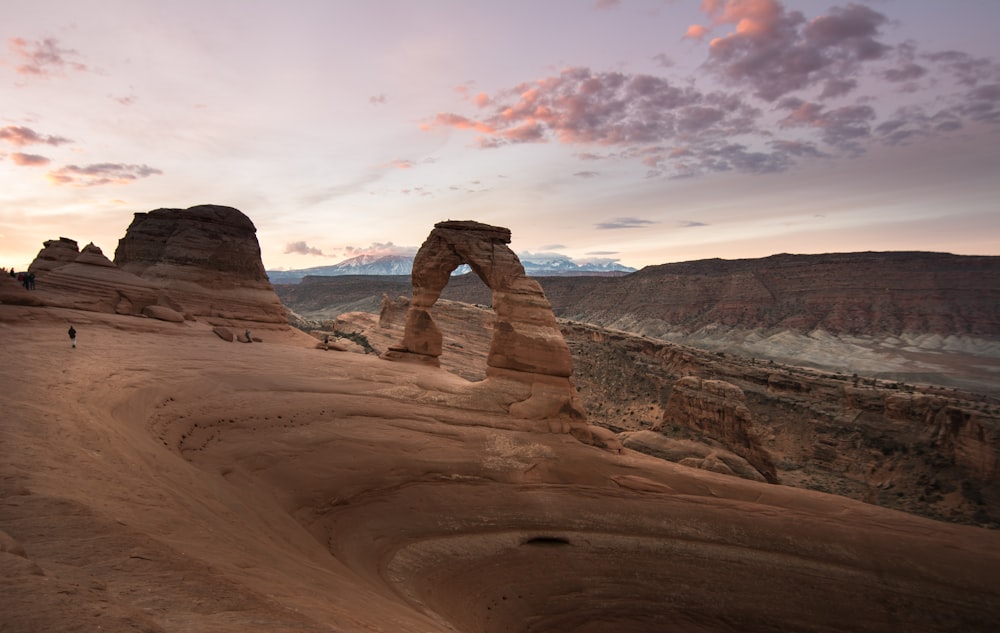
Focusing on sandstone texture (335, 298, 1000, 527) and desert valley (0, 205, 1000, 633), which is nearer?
desert valley (0, 205, 1000, 633)

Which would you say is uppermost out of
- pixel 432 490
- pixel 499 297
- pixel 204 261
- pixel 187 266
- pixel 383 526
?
pixel 204 261

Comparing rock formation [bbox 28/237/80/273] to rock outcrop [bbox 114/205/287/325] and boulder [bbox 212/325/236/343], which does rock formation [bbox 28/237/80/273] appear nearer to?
rock outcrop [bbox 114/205/287/325]

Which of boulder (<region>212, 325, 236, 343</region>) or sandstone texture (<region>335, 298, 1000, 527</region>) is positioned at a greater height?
boulder (<region>212, 325, 236, 343</region>)

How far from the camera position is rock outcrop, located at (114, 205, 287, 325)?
32719mm

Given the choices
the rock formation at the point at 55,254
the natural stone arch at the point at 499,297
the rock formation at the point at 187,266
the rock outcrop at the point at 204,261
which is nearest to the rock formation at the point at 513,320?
the natural stone arch at the point at 499,297

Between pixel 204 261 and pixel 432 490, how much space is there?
30853 millimetres

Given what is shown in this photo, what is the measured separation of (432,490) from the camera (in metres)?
11.8

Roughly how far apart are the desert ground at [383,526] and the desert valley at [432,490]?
5cm

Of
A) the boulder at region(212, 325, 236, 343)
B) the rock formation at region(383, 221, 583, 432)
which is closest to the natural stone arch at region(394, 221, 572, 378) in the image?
the rock formation at region(383, 221, 583, 432)

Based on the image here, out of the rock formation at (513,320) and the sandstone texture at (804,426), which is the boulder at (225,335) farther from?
the rock formation at (513,320)

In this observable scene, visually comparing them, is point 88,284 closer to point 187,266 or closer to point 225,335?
point 225,335

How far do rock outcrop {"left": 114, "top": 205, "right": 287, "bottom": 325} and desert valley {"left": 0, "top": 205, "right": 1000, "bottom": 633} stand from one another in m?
2.46

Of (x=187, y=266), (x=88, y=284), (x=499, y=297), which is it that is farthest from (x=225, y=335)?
(x=499, y=297)

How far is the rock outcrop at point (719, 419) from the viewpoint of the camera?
2234 cm
